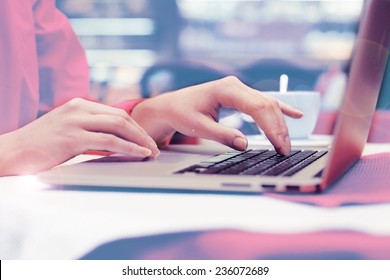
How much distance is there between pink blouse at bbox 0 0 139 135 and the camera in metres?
0.92

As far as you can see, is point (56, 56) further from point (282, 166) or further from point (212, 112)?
point (282, 166)

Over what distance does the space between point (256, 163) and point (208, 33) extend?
2.14m

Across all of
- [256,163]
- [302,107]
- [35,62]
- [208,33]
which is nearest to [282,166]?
→ [256,163]

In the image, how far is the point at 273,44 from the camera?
94.3 inches

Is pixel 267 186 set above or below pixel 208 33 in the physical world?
above

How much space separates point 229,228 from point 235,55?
84.0 inches

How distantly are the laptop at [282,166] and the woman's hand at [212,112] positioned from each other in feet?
0.15

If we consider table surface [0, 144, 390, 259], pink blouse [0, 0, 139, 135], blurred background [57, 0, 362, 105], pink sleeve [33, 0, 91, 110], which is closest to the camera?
table surface [0, 144, 390, 259]

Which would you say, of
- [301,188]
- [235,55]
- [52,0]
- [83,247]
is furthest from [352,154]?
[235,55]

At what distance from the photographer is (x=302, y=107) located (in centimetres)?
73

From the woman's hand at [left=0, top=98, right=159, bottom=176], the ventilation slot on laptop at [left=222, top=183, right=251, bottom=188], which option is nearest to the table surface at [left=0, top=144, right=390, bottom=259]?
the ventilation slot on laptop at [left=222, top=183, right=251, bottom=188]

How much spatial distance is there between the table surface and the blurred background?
1865 millimetres

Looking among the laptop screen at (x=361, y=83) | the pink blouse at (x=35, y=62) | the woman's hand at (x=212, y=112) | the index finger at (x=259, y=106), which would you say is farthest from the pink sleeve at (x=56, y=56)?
the laptop screen at (x=361, y=83)

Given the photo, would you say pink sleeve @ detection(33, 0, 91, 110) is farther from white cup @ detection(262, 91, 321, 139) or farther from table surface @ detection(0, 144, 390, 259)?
table surface @ detection(0, 144, 390, 259)
